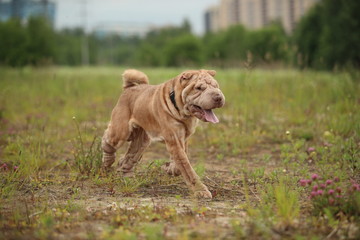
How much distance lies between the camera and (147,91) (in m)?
5.75

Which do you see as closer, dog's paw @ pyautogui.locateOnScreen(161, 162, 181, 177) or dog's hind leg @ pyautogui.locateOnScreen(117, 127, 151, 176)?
dog's paw @ pyautogui.locateOnScreen(161, 162, 181, 177)

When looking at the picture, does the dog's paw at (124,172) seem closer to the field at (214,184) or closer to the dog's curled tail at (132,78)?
the field at (214,184)

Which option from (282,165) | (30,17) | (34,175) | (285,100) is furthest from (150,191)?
(30,17)

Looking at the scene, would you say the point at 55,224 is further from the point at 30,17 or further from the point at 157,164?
the point at 30,17

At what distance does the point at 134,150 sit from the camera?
6117 millimetres

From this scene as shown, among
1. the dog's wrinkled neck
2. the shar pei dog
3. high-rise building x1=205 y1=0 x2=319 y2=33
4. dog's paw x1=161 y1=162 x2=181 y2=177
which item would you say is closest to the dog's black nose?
the shar pei dog

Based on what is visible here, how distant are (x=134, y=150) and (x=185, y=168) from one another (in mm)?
1226

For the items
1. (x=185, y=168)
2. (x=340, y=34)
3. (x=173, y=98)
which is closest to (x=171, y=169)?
(x=185, y=168)

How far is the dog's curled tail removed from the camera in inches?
246

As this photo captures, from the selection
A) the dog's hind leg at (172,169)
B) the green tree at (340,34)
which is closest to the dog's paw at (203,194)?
the dog's hind leg at (172,169)

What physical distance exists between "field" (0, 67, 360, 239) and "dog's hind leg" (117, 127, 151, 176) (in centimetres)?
16

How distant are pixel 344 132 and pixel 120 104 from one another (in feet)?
12.8

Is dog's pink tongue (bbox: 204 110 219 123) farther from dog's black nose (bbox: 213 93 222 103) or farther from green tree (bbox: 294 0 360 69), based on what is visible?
green tree (bbox: 294 0 360 69)

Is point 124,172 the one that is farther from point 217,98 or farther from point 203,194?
point 217,98
